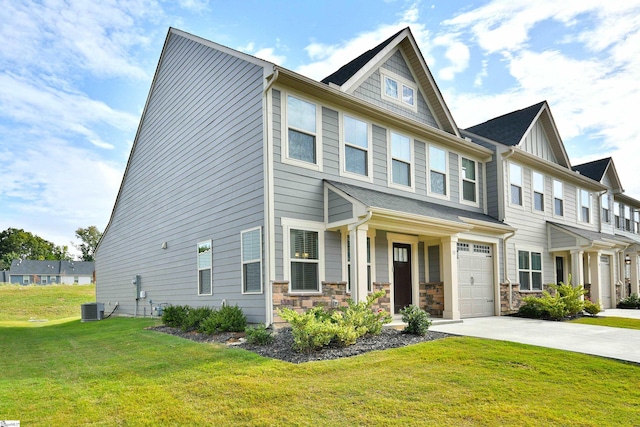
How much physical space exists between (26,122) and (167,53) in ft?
31.4

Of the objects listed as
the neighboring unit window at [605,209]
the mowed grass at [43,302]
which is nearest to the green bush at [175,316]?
the mowed grass at [43,302]

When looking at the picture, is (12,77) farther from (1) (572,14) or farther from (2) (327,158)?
(1) (572,14)

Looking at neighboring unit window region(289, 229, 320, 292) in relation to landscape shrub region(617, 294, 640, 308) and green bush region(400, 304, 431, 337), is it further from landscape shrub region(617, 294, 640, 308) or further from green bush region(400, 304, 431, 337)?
landscape shrub region(617, 294, 640, 308)

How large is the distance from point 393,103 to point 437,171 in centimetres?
249

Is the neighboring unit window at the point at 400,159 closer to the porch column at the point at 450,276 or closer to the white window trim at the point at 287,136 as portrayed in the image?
the porch column at the point at 450,276

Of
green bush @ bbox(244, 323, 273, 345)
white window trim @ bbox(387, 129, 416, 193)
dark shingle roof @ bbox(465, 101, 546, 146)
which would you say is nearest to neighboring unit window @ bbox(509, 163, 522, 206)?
dark shingle roof @ bbox(465, 101, 546, 146)

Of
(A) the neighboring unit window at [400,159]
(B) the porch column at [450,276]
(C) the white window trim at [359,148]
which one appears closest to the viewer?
(C) the white window trim at [359,148]

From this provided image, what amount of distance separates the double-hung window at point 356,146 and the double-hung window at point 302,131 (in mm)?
974

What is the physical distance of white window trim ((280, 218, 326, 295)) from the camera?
30.8ft

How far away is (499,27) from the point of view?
11914mm

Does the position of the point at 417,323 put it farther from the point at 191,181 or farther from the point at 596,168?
the point at 596,168

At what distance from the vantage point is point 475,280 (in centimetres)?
1365

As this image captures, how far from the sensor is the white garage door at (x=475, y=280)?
43.3 ft

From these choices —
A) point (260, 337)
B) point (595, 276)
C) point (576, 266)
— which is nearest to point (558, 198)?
point (576, 266)
